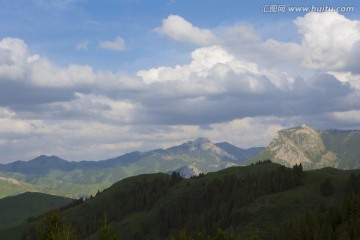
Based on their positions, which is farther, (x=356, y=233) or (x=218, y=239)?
(x=356, y=233)

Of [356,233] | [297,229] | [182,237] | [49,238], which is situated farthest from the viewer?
[297,229]

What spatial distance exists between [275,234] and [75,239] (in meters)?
157

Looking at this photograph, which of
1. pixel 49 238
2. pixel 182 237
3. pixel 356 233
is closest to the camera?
pixel 49 238

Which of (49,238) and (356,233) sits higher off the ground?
(49,238)

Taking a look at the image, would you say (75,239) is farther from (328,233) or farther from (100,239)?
(328,233)

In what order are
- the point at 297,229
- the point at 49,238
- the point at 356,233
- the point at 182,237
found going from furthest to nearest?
the point at 297,229 < the point at 356,233 < the point at 182,237 < the point at 49,238

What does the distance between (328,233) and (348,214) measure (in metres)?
21.5

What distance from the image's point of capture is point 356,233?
554 feet

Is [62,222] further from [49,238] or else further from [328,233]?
[328,233]

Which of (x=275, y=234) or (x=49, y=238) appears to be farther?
(x=275, y=234)

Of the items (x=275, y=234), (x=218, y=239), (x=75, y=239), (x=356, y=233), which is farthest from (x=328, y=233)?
(x=75, y=239)

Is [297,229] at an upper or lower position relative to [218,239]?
lower

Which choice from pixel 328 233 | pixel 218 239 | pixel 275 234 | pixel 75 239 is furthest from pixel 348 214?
pixel 75 239

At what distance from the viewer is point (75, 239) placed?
56719 millimetres
